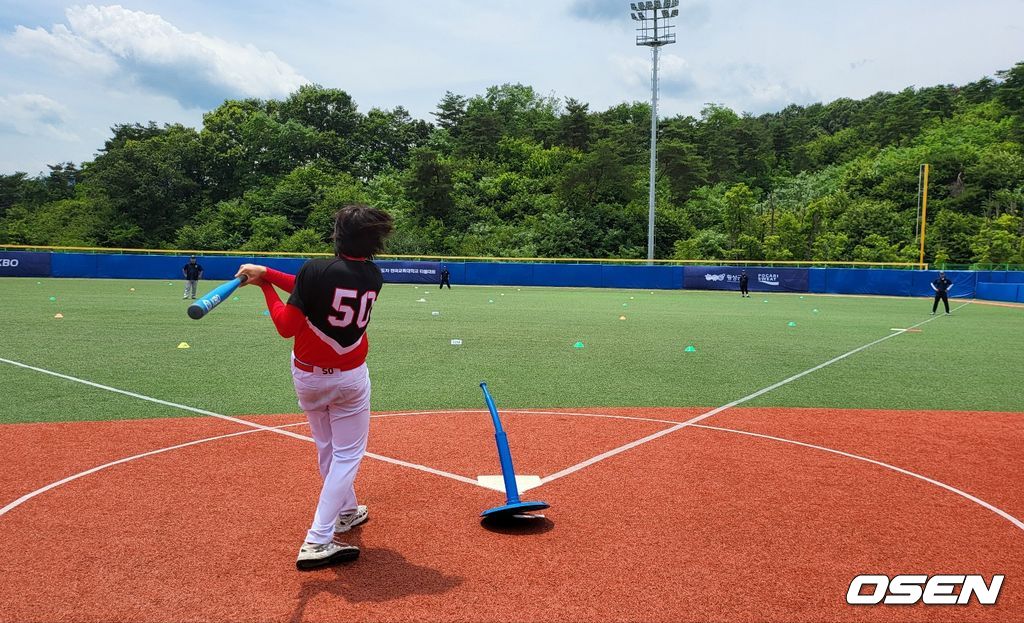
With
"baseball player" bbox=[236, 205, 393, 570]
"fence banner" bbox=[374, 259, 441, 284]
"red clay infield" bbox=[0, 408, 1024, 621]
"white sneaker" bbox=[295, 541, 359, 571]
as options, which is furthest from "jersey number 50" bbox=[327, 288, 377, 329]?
"fence banner" bbox=[374, 259, 441, 284]

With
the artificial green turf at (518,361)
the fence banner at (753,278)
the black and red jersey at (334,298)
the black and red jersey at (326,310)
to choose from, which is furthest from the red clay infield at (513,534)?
the fence banner at (753,278)

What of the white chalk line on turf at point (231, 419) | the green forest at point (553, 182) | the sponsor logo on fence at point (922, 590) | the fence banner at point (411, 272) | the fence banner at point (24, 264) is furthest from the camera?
the green forest at point (553, 182)

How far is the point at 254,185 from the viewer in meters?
81.0

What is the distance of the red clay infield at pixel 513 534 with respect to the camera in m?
3.67

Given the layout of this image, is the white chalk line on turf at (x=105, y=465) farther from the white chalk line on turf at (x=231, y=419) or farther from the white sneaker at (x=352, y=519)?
the white sneaker at (x=352, y=519)

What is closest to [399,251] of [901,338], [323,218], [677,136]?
[323,218]

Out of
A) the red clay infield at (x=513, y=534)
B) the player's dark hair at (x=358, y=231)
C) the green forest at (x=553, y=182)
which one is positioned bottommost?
the red clay infield at (x=513, y=534)

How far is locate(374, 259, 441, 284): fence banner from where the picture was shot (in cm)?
4528

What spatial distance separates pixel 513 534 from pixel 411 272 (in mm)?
41781

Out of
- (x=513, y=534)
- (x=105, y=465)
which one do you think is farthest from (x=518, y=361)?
(x=513, y=534)

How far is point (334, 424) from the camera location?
4211 mm

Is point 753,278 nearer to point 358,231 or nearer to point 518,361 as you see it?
point 518,361

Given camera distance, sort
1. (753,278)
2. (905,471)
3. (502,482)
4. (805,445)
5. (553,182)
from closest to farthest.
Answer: (502,482)
(905,471)
(805,445)
(753,278)
(553,182)

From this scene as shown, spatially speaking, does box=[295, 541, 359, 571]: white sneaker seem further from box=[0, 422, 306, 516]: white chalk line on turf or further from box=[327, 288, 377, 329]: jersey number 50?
box=[0, 422, 306, 516]: white chalk line on turf
